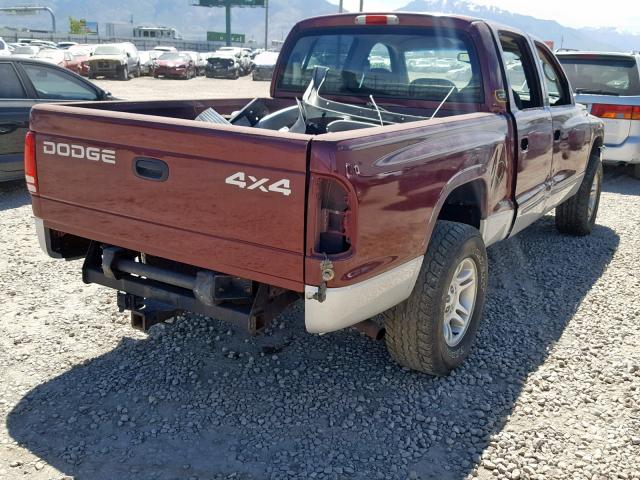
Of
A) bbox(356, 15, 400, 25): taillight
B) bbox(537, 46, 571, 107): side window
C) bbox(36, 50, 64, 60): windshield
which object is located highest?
bbox(356, 15, 400, 25): taillight

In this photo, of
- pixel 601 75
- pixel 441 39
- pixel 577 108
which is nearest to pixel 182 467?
pixel 441 39

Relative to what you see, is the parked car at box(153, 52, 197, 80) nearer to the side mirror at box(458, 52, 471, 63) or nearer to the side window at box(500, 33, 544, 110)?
the side window at box(500, 33, 544, 110)

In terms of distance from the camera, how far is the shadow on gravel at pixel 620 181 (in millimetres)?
9133

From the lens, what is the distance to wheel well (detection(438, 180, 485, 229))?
3756 mm

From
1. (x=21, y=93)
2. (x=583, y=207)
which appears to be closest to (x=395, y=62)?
(x=583, y=207)

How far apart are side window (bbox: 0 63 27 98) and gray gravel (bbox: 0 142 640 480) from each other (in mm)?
3339

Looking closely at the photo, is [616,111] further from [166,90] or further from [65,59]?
[65,59]

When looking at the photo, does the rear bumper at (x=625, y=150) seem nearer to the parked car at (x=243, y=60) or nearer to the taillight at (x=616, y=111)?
the taillight at (x=616, y=111)

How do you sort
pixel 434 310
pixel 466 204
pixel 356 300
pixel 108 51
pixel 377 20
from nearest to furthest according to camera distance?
1. pixel 356 300
2. pixel 434 310
3. pixel 466 204
4. pixel 377 20
5. pixel 108 51

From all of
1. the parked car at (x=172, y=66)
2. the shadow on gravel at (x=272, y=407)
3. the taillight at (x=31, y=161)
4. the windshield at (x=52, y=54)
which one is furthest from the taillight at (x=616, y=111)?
the parked car at (x=172, y=66)

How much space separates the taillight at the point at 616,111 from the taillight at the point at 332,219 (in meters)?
7.37

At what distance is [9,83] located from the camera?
7352 mm

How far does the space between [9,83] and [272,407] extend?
5.86 metres

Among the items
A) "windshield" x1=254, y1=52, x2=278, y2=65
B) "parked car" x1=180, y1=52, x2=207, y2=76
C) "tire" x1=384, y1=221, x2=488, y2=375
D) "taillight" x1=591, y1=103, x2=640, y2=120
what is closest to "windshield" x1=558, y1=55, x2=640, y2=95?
"taillight" x1=591, y1=103, x2=640, y2=120
